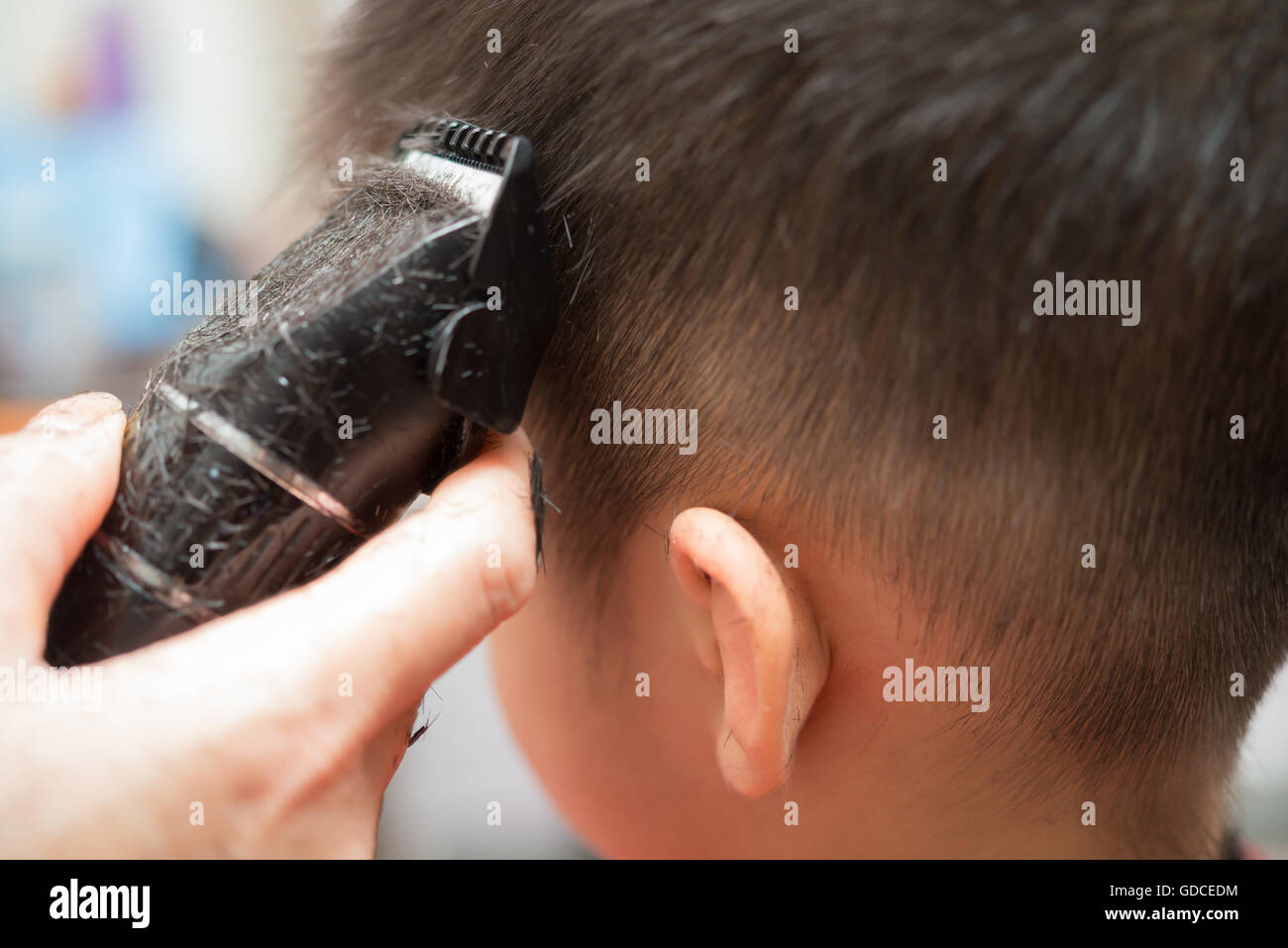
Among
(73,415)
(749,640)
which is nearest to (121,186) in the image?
(73,415)

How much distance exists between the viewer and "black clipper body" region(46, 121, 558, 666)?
17.3 inches

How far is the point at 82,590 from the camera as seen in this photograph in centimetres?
47

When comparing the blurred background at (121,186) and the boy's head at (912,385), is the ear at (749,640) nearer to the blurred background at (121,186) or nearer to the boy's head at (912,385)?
the boy's head at (912,385)

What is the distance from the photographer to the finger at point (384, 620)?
1.44 feet

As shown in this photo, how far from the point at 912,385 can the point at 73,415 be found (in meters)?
0.45

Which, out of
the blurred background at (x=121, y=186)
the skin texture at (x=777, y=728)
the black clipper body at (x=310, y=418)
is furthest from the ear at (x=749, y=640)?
the blurred background at (x=121, y=186)

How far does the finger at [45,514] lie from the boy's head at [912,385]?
24cm

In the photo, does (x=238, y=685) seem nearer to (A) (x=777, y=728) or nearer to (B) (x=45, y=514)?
(B) (x=45, y=514)

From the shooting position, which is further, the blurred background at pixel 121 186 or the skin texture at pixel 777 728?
the blurred background at pixel 121 186

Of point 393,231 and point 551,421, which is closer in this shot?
point 393,231

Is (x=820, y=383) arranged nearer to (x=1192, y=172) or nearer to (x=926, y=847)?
(x=1192, y=172)

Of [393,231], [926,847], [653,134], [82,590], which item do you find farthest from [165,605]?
[926,847]

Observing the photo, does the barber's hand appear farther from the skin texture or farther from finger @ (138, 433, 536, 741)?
the skin texture

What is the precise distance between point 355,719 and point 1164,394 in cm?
41
